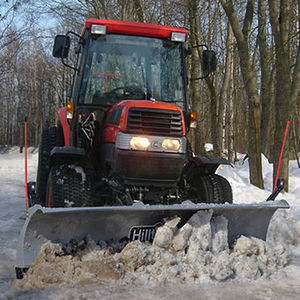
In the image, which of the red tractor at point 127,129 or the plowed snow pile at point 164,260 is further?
the red tractor at point 127,129

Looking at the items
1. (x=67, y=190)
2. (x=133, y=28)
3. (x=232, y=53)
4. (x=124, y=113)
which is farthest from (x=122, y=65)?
(x=232, y=53)

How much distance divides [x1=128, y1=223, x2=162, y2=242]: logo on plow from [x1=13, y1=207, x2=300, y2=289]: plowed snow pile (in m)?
0.08

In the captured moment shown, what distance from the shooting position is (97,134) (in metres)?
4.59

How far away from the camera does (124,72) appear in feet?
15.5

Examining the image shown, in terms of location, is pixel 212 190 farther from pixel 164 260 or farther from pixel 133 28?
pixel 133 28

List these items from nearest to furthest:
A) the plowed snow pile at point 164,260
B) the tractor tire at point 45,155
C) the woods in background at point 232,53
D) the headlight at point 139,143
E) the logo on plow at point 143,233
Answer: the plowed snow pile at point 164,260
the logo on plow at point 143,233
the headlight at point 139,143
the tractor tire at point 45,155
the woods in background at point 232,53

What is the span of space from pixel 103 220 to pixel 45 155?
A: 6.84ft

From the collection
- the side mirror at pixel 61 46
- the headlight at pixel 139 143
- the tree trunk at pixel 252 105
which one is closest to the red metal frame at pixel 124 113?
the headlight at pixel 139 143

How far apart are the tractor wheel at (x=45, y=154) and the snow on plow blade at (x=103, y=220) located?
61.1 inches

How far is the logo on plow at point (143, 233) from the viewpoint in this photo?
135 inches

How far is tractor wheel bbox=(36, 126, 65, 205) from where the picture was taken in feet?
16.4

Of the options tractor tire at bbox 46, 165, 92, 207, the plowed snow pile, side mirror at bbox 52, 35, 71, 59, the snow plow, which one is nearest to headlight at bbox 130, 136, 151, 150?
the snow plow

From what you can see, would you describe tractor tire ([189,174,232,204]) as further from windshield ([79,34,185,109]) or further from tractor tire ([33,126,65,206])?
tractor tire ([33,126,65,206])

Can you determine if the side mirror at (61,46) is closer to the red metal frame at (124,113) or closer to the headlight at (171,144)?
the red metal frame at (124,113)
